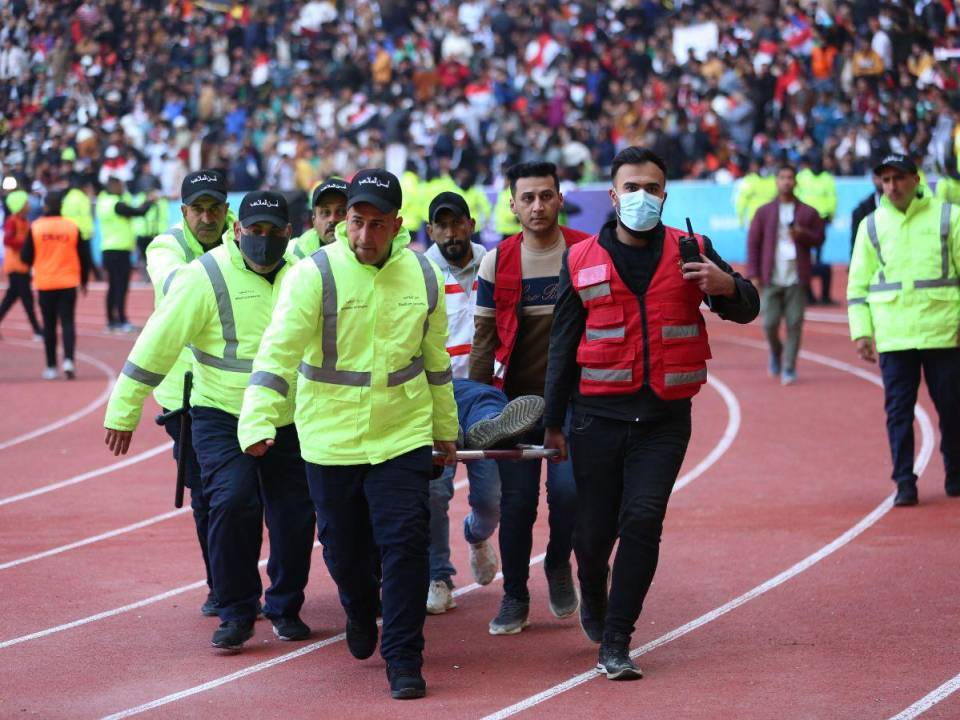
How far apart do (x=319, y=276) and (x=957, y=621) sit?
336 centimetres

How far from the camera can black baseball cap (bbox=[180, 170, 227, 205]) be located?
8125 millimetres

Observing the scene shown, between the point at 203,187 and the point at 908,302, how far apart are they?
4.69 meters

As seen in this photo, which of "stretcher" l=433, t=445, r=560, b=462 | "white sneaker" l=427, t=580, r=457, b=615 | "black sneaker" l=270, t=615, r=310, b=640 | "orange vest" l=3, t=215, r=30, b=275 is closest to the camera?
"stretcher" l=433, t=445, r=560, b=462

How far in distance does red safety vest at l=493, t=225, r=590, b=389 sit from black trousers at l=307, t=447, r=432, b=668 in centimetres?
102

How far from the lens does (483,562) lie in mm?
8445

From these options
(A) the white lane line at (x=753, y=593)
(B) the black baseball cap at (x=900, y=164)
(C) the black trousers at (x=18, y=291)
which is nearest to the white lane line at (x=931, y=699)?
(A) the white lane line at (x=753, y=593)

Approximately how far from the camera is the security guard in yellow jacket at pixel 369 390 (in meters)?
6.57

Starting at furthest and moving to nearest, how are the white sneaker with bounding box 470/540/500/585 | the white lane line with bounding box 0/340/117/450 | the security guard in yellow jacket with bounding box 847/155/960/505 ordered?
the white lane line with bounding box 0/340/117/450 → the security guard in yellow jacket with bounding box 847/155/960/505 → the white sneaker with bounding box 470/540/500/585

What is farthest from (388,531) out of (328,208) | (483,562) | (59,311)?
(59,311)

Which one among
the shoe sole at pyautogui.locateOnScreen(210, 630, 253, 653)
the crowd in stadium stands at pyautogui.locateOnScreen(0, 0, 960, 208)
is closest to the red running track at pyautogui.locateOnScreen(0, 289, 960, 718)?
the shoe sole at pyautogui.locateOnScreen(210, 630, 253, 653)

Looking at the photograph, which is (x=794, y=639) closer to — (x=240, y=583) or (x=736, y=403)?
(x=240, y=583)

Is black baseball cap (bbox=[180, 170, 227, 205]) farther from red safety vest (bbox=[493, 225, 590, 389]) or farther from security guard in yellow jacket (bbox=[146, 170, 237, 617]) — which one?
red safety vest (bbox=[493, 225, 590, 389])

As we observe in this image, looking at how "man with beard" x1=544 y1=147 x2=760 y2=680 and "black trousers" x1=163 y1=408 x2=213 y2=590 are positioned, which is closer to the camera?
"man with beard" x1=544 y1=147 x2=760 y2=680

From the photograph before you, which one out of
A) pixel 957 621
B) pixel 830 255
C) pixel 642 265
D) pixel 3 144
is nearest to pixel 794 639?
pixel 957 621
